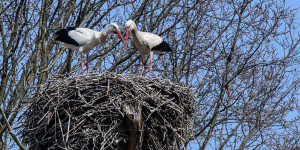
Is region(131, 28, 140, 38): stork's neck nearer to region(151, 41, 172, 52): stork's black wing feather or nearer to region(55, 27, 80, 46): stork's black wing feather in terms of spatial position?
region(151, 41, 172, 52): stork's black wing feather

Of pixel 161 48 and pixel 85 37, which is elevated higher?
pixel 161 48

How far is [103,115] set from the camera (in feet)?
19.6

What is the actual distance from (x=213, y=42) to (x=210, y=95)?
3.12 ft

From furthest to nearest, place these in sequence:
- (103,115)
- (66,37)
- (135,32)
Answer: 1. (66,37)
2. (135,32)
3. (103,115)

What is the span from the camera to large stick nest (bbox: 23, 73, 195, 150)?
19.5ft

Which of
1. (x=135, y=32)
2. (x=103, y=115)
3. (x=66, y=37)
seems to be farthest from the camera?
(x=66, y=37)

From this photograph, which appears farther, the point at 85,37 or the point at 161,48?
the point at 161,48

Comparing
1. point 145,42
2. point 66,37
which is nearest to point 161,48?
point 145,42

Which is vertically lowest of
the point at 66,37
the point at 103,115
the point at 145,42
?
the point at 103,115

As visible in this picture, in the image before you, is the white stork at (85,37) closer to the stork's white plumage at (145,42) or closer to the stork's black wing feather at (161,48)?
the stork's white plumage at (145,42)

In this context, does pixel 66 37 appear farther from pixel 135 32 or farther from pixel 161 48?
pixel 161 48

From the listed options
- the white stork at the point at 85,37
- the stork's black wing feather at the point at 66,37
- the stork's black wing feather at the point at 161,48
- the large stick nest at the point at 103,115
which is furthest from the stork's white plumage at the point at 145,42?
the large stick nest at the point at 103,115

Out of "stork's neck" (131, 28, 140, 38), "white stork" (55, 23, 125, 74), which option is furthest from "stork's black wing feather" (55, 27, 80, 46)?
"stork's neck" (131, 28, 140, 38)

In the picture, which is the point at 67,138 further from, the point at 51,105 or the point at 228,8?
the point at 228,8
